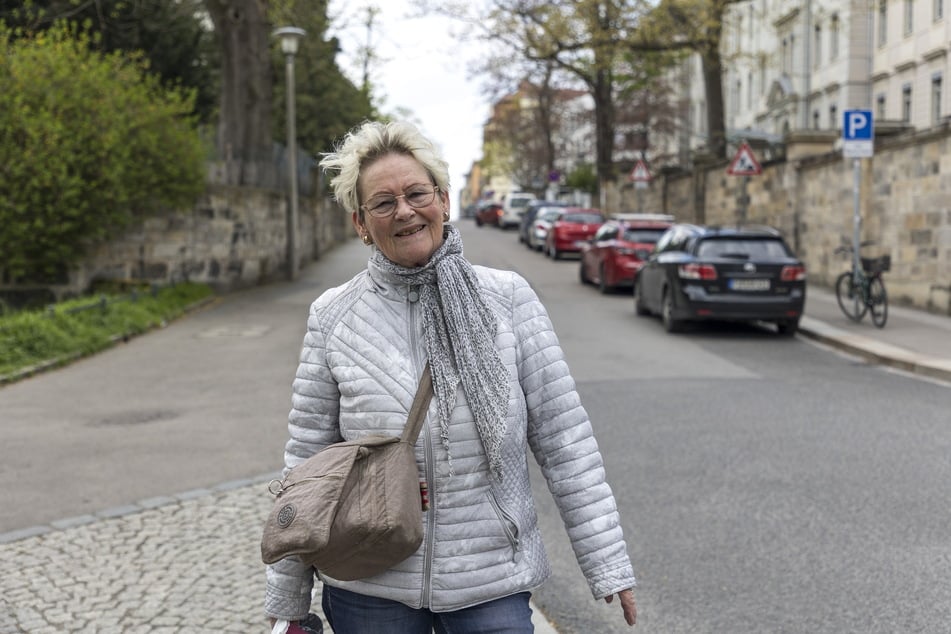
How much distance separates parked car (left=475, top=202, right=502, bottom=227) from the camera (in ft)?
205

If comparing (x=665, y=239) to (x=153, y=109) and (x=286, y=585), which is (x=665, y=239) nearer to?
(x=153, y=109)

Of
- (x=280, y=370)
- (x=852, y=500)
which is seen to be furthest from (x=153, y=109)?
(x=852, y=500)

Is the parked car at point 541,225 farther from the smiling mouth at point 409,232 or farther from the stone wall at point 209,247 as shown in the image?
the smiling mouth at point 409,232

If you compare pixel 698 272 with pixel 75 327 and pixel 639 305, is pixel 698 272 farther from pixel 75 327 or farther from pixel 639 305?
pixel 75 327

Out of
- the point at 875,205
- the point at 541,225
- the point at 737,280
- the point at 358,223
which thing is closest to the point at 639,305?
the point at 737,280

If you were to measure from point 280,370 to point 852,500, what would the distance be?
286 inches

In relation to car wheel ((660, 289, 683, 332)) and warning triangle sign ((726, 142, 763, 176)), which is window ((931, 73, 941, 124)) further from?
car wheel ((660, 289, 683, 332))

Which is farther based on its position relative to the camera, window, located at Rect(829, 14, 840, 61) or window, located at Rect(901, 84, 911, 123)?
window, located at Rect(829, 14, 840, 61)

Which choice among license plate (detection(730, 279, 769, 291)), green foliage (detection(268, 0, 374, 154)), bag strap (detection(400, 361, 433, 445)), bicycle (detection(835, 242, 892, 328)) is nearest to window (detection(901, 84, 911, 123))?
green foliage (detection(268, 0, 374, 154))

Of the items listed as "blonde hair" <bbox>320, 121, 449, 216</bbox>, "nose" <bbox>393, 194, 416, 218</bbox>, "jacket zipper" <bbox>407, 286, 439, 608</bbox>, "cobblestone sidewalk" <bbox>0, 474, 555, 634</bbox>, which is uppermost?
"blonde hair" <bbox>320, 121, 449, 216</bbox>

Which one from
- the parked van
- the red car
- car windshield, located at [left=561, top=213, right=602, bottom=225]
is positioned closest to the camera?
the red car

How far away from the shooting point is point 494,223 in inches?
2530

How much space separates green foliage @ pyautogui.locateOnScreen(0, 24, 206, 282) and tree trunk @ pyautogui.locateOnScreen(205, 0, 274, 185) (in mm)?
3645

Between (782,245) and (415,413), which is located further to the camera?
(782,245)
